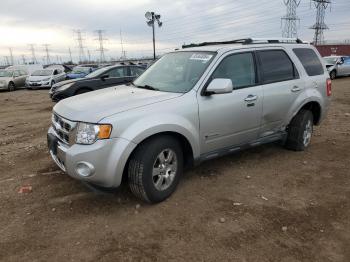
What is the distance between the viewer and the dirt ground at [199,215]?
3.22 metres

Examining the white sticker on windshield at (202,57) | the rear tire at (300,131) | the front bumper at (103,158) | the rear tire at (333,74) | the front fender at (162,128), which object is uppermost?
the white sticker on windshield at (202,57)

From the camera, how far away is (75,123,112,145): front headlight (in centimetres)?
360

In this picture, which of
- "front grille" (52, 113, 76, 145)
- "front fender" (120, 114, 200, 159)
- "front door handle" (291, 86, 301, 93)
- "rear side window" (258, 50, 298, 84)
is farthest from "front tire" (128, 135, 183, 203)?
"front door handle" (291, 86, 301, 93)

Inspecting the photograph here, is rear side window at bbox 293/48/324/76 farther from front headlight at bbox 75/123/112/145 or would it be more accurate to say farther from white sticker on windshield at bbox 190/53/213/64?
front headlight at bbox 75/123/112/145

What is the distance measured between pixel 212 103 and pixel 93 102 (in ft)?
4.79

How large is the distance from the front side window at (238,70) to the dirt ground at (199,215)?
1323 mm

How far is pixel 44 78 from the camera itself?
2184 centimetres

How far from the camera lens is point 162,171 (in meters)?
4.09

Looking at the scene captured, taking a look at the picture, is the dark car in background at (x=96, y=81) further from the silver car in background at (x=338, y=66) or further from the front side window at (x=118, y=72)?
the silver car in background at (x=338, y=66)

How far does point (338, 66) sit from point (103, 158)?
21.6 m

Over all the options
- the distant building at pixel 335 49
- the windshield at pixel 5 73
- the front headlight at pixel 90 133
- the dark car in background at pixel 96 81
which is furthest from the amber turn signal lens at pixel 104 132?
the distant building at pixel 335 49

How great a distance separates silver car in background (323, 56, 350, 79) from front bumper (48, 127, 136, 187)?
20.7 metres

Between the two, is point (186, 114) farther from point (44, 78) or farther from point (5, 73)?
point (5, 73)

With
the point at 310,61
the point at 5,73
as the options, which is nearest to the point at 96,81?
the point at 310,61
